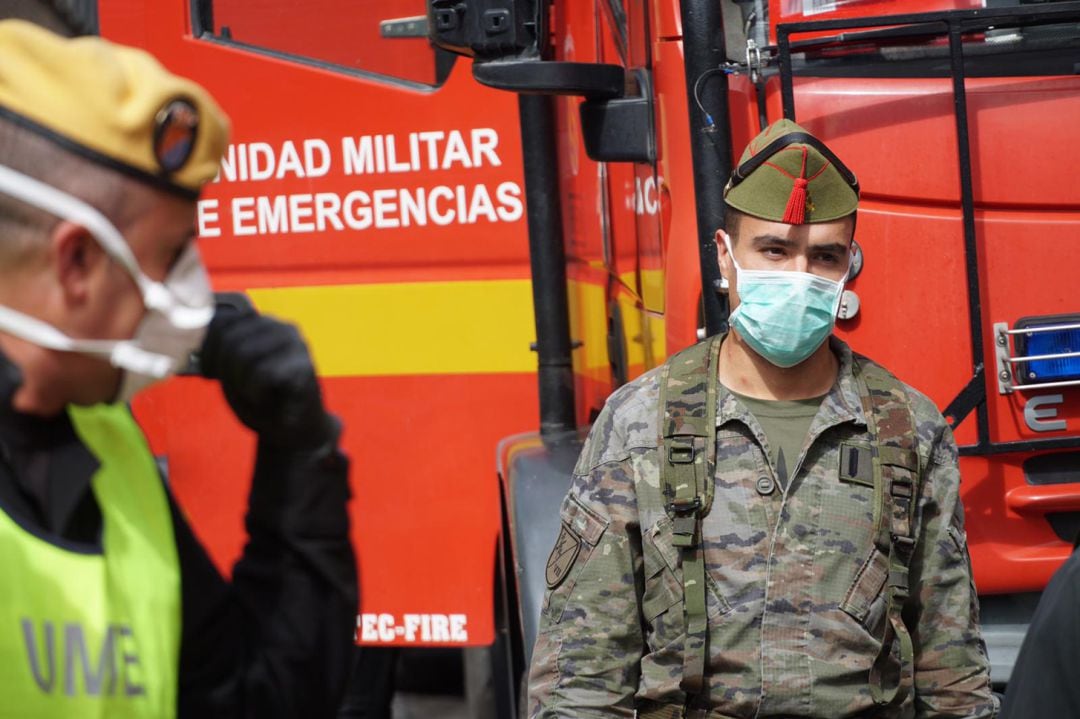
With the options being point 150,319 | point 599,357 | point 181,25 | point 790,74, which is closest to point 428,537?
point 599,357

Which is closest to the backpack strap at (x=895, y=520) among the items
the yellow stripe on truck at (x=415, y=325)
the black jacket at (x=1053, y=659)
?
the black jacket at (x=1053, y=659)

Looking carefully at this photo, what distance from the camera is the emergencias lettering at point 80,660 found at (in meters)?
1.14

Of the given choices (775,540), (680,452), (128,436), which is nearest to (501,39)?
(680,452)

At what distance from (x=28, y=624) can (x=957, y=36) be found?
2027 mm

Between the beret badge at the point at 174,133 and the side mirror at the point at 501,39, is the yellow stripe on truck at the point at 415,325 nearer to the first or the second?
the side mirror at the point at 501,39

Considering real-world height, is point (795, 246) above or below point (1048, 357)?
above

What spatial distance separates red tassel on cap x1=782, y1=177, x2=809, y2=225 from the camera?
2.30m

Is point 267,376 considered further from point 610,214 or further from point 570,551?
point 610,214

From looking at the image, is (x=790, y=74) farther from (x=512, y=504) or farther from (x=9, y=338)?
(x=9, y=338)

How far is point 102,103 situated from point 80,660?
430 millimetres

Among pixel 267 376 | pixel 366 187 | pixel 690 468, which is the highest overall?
pixel 366 187

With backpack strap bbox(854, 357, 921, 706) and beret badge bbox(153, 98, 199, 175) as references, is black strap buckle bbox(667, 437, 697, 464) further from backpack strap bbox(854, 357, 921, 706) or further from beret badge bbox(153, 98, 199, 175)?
beret badge bbox(153, 98, 199, 175)

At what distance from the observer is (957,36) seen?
263 centimetres

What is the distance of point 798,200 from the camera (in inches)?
90.7
